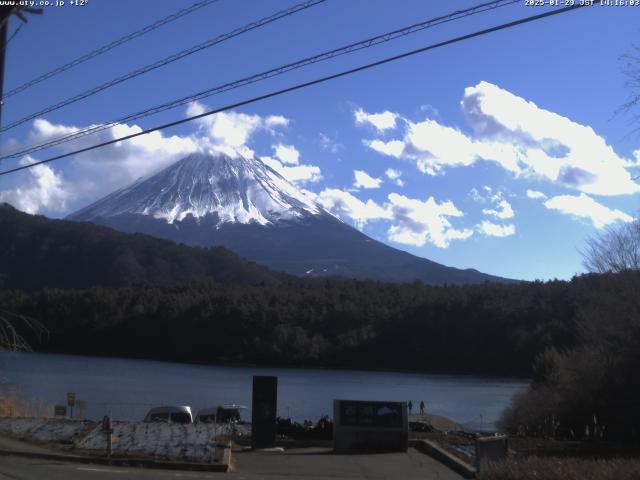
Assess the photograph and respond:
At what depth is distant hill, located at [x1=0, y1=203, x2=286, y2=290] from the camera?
140 m

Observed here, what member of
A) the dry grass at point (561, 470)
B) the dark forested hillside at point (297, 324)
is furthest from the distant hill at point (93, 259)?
the dry grass at point (561, 470)

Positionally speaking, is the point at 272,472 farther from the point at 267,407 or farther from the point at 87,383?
the point at 87,383

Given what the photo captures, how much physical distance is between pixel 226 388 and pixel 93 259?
3664 inches

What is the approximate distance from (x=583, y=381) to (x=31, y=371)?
1842 inches

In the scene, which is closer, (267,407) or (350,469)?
(350,469)

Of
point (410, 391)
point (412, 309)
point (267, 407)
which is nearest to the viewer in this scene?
point (267, 407)

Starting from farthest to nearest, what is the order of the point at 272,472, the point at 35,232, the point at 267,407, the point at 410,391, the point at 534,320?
the point at 35,232, the point at 534,320, the point at 410,391, the point at 267,407, the point at 272,472

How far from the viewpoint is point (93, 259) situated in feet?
478

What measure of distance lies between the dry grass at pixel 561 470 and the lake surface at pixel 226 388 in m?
18.8

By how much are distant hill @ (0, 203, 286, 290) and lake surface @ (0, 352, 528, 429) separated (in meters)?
53.8

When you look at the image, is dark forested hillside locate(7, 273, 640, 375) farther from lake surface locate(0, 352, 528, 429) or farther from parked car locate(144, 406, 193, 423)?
parked car locate(144, 406, 193, 423)

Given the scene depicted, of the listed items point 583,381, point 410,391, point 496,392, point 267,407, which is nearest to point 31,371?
point 410,391

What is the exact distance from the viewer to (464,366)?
83875mm

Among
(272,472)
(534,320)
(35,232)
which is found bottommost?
(272,472)
